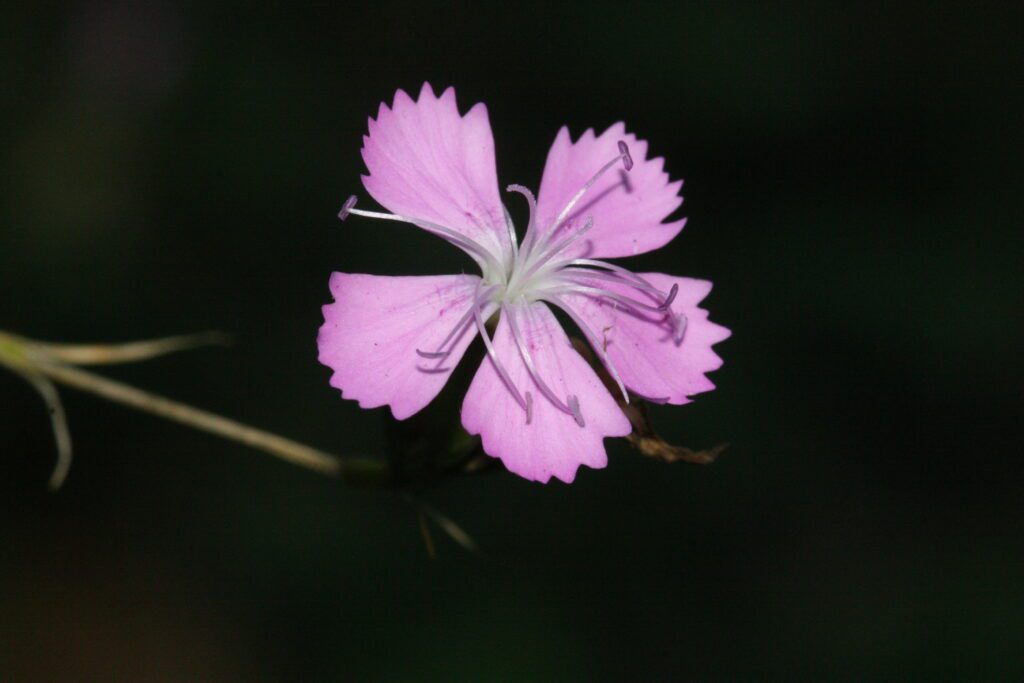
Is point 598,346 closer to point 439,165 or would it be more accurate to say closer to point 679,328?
point 679,328

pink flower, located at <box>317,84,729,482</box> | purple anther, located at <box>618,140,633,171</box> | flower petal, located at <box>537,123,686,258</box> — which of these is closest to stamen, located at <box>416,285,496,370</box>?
pink flower, located at <box>317,84,729,482</box>

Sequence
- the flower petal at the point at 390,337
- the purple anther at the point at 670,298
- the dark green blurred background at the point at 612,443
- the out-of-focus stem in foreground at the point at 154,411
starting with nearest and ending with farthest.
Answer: the flower petal at the point at 390,337
the purple anther at the point at 670,298
the out-of-focus stem in foreground at the point at 154,411
the dark green blurred background at the point at 612,443

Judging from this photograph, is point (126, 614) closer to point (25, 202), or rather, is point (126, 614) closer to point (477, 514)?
point (477, 514)

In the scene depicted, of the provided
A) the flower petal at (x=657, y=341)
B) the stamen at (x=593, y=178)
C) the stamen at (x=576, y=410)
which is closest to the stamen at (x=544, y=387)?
the stamen at (x=576, y=410)

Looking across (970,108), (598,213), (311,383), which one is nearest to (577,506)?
(311,383)

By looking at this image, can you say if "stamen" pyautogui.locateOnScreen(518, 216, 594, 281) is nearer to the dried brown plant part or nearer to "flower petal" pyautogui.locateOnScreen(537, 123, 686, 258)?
"flower petal" pyautogui.locateOnScreen(537, 123, 686, 258)

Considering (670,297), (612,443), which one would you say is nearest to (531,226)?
(670,297)

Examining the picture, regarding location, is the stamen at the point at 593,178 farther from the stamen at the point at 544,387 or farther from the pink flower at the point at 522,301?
the stamen at the point at 544,387
